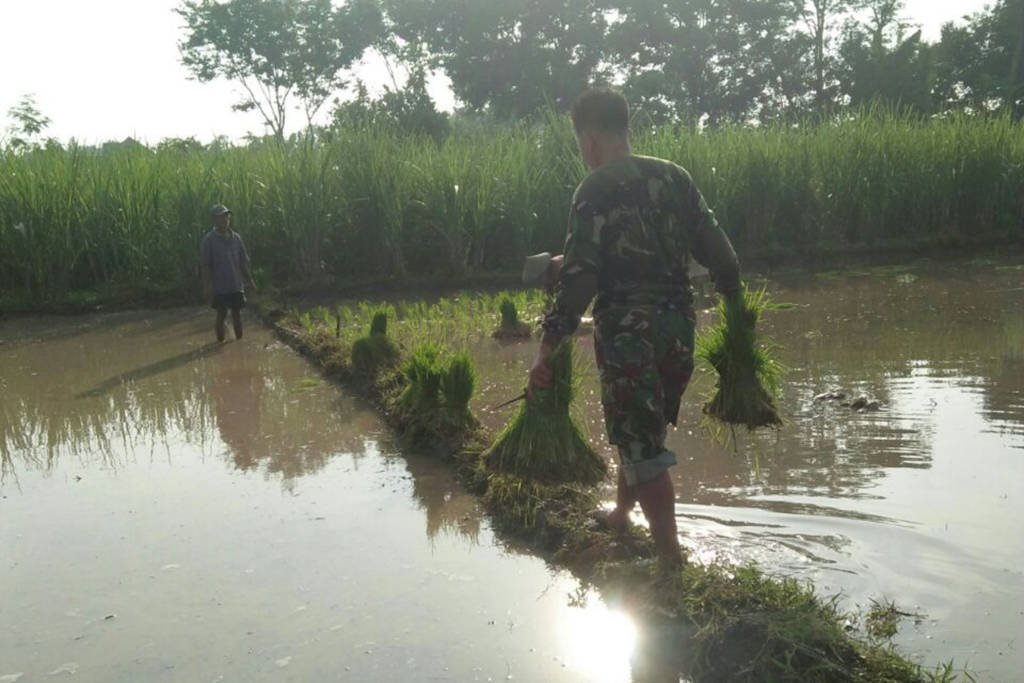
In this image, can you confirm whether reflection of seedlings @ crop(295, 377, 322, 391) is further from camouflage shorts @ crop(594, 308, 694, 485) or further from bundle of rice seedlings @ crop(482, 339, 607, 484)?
camouflage shorts @ crop(594, 308, 694, 485)

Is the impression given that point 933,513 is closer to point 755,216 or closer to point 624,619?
point 624,619

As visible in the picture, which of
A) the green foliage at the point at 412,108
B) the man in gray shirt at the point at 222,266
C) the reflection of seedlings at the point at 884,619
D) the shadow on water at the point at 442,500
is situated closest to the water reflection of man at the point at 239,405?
the man in gray shirt at the point at 222,266

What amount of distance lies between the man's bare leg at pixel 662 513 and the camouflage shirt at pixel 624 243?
22.8 inches

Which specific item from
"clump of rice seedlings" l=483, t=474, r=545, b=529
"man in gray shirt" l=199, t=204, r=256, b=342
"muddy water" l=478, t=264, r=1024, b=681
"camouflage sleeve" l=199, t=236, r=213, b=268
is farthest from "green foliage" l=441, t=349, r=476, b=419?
"camouflage sleeve" l=199, t=236, r=213, b=268

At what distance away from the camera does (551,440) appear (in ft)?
14.4

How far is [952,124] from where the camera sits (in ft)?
54.1

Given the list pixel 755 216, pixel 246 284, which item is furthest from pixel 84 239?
pixel 755 216

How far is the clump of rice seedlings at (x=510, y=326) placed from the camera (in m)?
9.94

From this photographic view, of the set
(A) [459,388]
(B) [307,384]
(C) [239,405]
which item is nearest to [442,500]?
(A) [459,388]

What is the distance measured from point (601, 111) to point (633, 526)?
1590mm

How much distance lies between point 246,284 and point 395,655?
1079 cm

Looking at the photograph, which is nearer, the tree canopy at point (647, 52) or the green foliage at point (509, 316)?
the green foliage at point (509, 316)

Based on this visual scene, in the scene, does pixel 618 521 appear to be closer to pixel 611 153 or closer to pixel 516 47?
pixel 611 153

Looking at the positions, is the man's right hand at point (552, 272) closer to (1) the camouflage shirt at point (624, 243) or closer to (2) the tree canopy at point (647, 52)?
(1) the camouflage shirt at point (624, 243)
